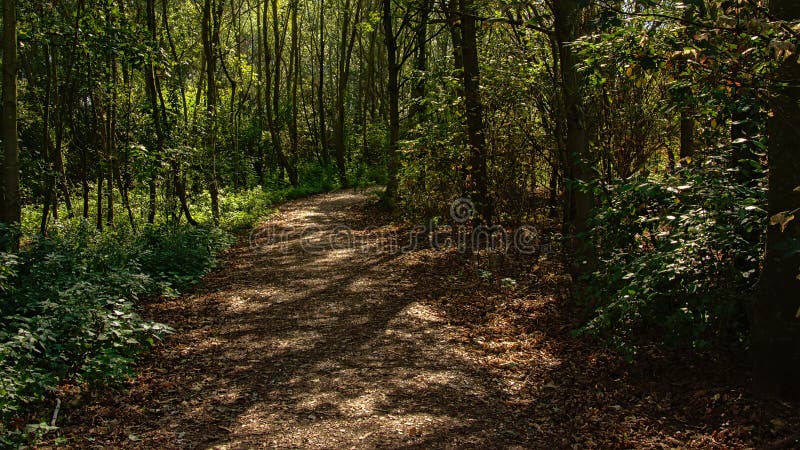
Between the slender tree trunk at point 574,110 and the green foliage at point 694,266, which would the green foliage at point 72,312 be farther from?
the slender tree trunk at point 574,110

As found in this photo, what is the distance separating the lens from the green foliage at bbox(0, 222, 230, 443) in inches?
194

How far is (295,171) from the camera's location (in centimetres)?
2688

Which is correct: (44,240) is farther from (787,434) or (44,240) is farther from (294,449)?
(787,434)

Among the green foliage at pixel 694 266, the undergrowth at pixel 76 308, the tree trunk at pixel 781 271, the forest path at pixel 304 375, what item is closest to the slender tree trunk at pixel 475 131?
the forest path at pixel 304 375

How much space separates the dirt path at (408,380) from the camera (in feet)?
15.1

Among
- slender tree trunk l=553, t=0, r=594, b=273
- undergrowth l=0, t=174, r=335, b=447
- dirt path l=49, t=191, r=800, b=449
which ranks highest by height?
slender tree trunk l=553, t=0, r=594, b=273

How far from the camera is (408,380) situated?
231 inches

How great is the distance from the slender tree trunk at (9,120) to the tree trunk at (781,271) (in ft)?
30.7

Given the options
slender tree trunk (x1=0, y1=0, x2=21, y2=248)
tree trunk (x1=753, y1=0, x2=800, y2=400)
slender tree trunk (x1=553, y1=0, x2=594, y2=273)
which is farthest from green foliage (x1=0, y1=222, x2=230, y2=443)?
tree trunk (x1=753, y1=0, x2=800, y2=400)

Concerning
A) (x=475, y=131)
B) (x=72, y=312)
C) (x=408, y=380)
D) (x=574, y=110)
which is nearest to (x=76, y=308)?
(x=72, y=312)

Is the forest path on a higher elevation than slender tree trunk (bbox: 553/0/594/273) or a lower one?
lower

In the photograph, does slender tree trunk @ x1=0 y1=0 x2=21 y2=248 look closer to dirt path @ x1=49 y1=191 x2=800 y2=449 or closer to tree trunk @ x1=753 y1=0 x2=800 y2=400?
dirt path @ x1=49 y1=191 x2=800 y2=449

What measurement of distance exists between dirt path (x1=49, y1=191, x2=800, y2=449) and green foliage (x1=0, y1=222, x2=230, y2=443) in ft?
1.17

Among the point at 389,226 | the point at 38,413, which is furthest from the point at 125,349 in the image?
the point at 389,226
